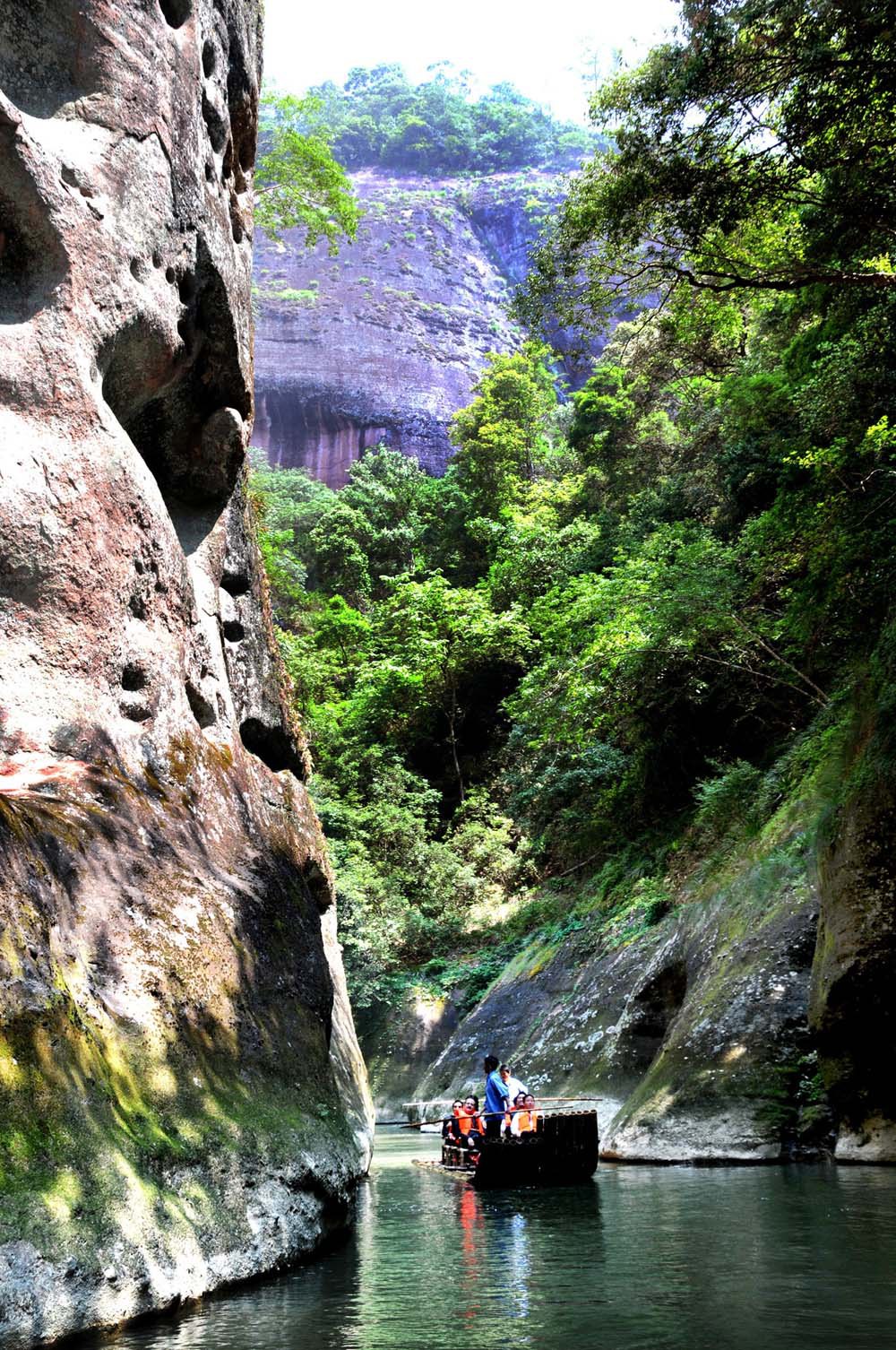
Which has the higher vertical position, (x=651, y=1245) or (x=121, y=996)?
(x=121, y=996)

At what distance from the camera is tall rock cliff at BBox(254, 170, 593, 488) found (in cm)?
6069

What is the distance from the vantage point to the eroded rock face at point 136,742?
19.2 feet

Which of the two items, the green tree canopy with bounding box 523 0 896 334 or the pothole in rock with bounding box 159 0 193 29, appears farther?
the pothole in rock with bounding box 159 0 193 29

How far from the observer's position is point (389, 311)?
216 feet

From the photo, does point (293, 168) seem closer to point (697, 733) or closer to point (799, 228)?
point (799, 228)

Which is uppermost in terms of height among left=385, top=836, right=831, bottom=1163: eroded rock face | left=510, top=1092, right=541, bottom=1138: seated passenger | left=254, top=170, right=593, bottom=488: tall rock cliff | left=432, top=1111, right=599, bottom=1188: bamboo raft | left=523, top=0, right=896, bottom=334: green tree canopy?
left=254, top=170, right=593, bottom=488: tall rock cliff

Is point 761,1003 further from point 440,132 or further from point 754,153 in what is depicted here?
point 440,132

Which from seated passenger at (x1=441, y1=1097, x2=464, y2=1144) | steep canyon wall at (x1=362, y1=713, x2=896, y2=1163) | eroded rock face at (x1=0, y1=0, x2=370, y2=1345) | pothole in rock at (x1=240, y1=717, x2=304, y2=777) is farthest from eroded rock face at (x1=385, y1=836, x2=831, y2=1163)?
pothole in rock at (x1=240, y1=717, x2=304, y2=777)

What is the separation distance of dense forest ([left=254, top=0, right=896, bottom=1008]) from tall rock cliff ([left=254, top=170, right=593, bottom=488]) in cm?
1097

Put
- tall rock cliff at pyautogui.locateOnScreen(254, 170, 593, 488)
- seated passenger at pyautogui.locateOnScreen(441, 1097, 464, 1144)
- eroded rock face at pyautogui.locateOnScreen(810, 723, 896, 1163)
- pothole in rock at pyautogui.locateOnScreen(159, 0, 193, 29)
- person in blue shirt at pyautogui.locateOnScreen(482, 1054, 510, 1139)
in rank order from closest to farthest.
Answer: eroded rock face at pyautogui.locateOnScreen(810, 723, 896, 1163), pothole in rock at pyautogui.locateOnScreen(159, 0, 193, 29), person in blue shirt at pyautogui.locateOnScreen(482, 1054, 510, 1139), seated passenger at pyautogui.locateOnScreen(441, 1097, 464, 1144), tall rock cliff at pyautogui.locateOnScreen(254, 170, 593, 488)

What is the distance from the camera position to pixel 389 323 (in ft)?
214

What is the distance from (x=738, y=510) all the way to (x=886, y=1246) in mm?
18285

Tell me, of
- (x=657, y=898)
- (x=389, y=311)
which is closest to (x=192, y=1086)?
(x=657, y=898)

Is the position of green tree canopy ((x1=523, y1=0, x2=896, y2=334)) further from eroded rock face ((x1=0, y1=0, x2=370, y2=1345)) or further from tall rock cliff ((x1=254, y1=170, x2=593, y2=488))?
tall rock cliff ((x1=254, y1=170, x2=593, y2=488))
